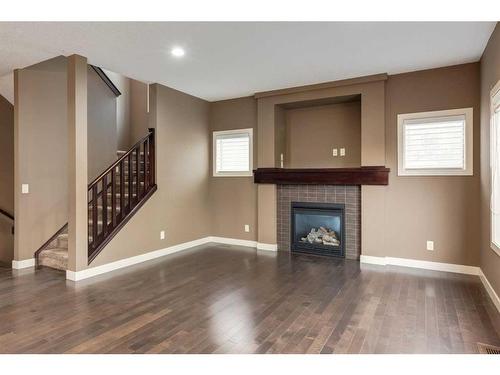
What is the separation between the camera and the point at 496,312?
2795mm

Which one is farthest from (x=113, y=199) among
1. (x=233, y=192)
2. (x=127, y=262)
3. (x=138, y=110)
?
(x=138, y=110)

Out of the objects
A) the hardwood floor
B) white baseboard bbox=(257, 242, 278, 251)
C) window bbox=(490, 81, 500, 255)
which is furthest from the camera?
white baseboard bbox=(257, 242, 278, 251)

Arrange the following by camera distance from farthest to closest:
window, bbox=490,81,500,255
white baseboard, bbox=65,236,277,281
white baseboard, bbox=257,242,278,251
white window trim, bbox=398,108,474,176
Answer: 1. white baseboard, bbox=257,242,278,251
2. white window trim, bbox=398,108,474,176
3. white baseboard, bbox=65,236,277,281
4. window, bbox=490,81,500,255

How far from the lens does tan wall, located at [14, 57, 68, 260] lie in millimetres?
4266

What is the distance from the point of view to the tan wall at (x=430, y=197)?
3.94m

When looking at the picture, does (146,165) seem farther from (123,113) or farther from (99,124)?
(123,113)

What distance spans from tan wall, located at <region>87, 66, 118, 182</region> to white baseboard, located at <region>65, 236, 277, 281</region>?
1.74 m

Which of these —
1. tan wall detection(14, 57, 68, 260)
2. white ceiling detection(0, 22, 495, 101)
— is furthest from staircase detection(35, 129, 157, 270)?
white ceiling detection(0, 22, 495, 101)

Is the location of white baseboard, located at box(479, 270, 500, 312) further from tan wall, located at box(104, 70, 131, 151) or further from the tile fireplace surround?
tan wall, located at box(104, 70, 131, 151)

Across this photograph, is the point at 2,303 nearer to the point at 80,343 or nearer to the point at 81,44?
the point at 80,343

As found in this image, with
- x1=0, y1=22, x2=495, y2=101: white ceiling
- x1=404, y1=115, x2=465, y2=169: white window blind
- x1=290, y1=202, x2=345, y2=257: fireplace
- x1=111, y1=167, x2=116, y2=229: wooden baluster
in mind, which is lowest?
x1=290, y1=202, x2=345, y2=257: fireplace

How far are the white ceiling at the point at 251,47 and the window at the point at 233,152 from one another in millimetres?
1340
